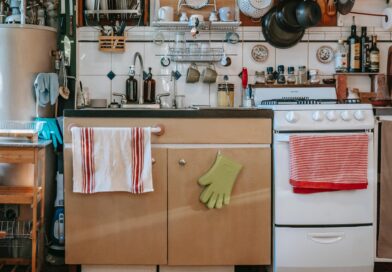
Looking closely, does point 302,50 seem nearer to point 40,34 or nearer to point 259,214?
point 259,214

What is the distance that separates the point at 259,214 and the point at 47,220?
129cm

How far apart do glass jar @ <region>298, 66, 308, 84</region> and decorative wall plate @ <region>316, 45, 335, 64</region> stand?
5.6 inches

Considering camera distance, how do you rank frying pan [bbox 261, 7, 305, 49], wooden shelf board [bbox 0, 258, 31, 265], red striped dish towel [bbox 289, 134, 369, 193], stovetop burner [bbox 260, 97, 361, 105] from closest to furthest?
red striped dish towel [bbox 289, 134, 369, 193] < wooden shelf board [bbox 0, 258, 31, 265] < stovetop burner [bbox 260, 97, 361, 105] < frying pan [bbox 261, 7, 305, 49]

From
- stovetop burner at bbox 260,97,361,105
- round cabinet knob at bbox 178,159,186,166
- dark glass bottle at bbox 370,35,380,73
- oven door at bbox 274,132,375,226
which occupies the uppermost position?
dark glass bottle at bbox 370,35,380,73

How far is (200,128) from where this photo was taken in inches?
92.0

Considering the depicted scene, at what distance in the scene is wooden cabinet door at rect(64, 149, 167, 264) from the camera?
2.34 meters

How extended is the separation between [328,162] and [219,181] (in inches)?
22.2

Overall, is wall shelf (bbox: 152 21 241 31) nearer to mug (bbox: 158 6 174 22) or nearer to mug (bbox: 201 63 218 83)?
mug (bbox: 158 6 174 22)

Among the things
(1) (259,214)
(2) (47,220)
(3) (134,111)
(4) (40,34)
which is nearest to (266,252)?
(1) (259,214)

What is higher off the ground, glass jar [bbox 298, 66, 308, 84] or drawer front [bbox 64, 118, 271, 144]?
glass jar [bbox 298, 66, 308, 84]

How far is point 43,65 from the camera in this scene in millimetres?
Answer: 2711

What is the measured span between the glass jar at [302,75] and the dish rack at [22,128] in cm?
167

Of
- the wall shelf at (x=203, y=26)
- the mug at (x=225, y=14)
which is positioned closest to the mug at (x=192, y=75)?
the wall shelf at (x=203, y=26)

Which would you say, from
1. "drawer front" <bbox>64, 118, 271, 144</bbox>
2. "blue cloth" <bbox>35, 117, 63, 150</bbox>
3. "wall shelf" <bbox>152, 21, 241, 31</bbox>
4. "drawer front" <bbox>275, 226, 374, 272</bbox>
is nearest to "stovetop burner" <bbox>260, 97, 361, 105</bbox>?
"drawer front" <bbox>64, 118, 271, 144</bbox>
